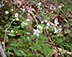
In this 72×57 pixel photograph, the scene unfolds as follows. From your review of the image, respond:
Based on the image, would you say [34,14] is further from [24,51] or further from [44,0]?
[24,51]

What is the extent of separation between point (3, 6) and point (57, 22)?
3.28ft

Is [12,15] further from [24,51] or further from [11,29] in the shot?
[24,51]

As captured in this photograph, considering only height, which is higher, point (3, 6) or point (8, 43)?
point (3, 6)

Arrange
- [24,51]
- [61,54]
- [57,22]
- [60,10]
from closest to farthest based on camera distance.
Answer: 1. [24,51]
2. [61,54]
3. [57,22]
4. [60,10]

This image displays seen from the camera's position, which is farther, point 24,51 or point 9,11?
point 9,11

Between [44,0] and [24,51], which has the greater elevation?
[44,0]

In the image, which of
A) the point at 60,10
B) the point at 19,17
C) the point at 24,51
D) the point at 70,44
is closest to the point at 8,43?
the point at 24,51

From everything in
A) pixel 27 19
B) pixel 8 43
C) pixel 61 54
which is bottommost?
pixel 61 54

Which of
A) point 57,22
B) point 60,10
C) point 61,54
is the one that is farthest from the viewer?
point 60,10

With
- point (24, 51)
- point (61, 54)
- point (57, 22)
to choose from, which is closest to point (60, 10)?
point (57, 22)

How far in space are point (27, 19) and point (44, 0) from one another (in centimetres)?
125

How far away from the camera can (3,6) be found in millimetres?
4141

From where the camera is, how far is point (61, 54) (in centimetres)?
362

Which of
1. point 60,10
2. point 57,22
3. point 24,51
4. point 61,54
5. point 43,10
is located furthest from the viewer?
point 60,10
